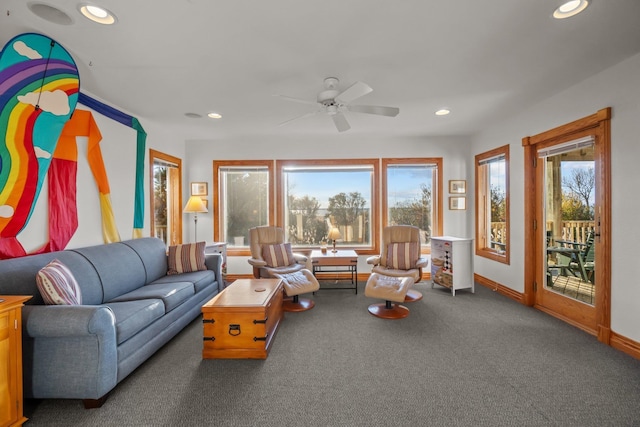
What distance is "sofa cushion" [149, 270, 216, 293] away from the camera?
3408 millimetres

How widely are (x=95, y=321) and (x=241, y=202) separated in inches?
146

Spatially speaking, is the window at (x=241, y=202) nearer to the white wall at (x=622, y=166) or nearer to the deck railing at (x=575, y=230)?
the deck railing at (x=575, y=230)

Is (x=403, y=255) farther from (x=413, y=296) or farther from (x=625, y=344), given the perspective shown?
(x=625, y=344)

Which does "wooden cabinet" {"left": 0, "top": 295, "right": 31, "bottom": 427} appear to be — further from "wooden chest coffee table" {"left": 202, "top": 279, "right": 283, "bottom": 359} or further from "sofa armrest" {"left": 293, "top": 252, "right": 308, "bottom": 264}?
"sofa armrest" {"left": 293, "top": 252, "right": 308, "bottom": 264}

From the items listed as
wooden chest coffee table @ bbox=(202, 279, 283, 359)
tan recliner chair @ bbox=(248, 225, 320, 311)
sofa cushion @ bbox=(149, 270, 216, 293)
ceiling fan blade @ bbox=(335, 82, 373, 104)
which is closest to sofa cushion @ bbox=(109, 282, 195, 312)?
sofa cushion @ bbox=(149, 270, 216, 293)

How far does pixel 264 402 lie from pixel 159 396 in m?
0.75

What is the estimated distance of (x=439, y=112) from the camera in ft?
12.9

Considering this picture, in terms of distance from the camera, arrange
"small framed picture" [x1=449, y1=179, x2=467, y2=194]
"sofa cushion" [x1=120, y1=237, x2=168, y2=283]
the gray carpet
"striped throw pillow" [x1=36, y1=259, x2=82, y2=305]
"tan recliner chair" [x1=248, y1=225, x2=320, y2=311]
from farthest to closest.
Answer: "small framed picture" [x1=449, y1=179, x2=467, y2=194], "tan recliner chair" [x1=248, y1=225, x2=320, y2=311], "sofa cushion" [x1=120, y1=237, x2=168, y2=283], "striped throw pillow" [x1=36, y1=259, x2=82, y2=305], the gray carpet

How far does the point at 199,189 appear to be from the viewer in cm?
529

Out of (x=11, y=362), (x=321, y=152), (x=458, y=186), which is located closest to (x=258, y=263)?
(x=321, y=152)

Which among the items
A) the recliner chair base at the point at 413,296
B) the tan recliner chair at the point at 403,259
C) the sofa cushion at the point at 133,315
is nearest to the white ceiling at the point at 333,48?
the tan recliner chair at the point at 403,259

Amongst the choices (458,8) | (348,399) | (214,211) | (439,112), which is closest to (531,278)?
(439,112)

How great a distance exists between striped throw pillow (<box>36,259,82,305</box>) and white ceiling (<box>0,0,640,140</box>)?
172 cm

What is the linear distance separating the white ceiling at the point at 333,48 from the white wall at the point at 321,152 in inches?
63.4
